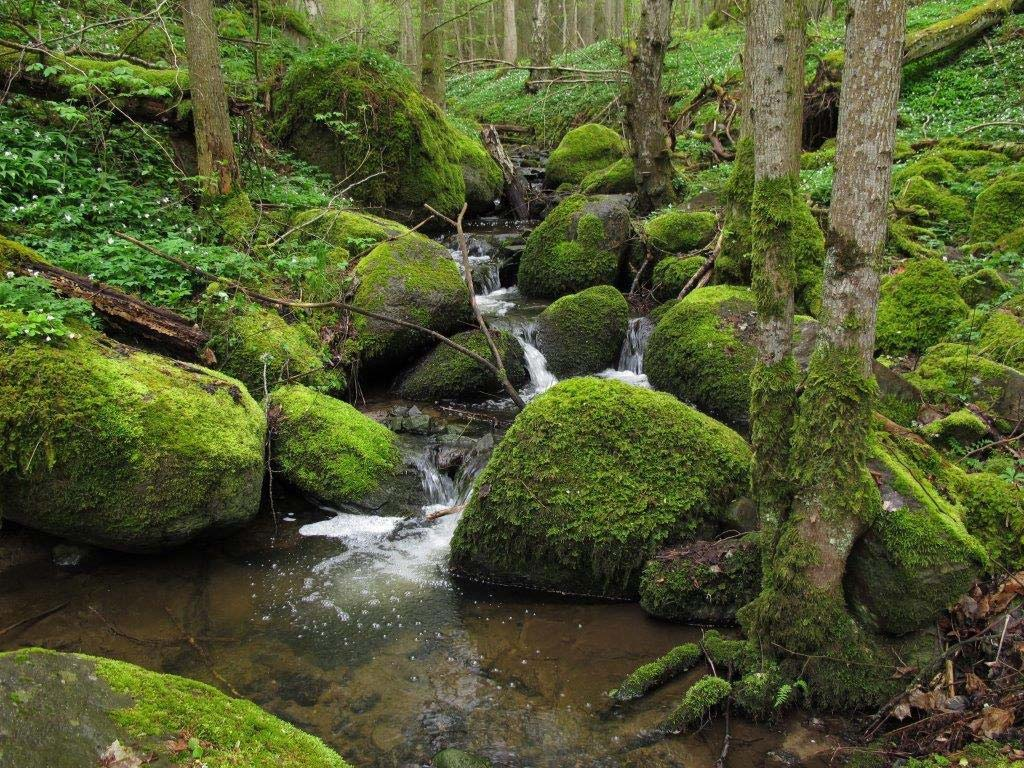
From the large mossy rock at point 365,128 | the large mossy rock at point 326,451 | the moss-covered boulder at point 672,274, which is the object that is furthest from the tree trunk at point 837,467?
the large mossy rock at point 365,128

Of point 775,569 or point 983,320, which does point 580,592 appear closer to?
point 775,569

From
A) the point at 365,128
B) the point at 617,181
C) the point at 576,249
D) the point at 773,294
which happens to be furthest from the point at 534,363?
the point at 617,181

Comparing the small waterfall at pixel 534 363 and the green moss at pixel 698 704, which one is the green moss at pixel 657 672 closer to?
the green moss at pixel 698 704

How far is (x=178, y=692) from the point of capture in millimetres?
2475

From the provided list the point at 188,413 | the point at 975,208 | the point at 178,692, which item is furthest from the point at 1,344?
the point at 975,208

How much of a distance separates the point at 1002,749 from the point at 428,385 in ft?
21.2

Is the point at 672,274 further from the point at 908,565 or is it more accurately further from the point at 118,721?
the point at 118,721

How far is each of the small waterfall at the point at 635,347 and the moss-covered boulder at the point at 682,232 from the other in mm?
1889

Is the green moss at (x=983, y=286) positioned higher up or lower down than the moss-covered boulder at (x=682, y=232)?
lower down

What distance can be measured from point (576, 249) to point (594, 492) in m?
6.53

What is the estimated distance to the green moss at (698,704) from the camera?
3.98m

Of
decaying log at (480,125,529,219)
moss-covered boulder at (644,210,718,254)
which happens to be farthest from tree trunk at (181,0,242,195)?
decaying log at (480,125,529,219)

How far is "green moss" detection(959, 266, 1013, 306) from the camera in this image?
7.76 m

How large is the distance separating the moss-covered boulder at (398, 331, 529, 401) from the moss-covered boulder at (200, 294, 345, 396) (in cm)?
101
